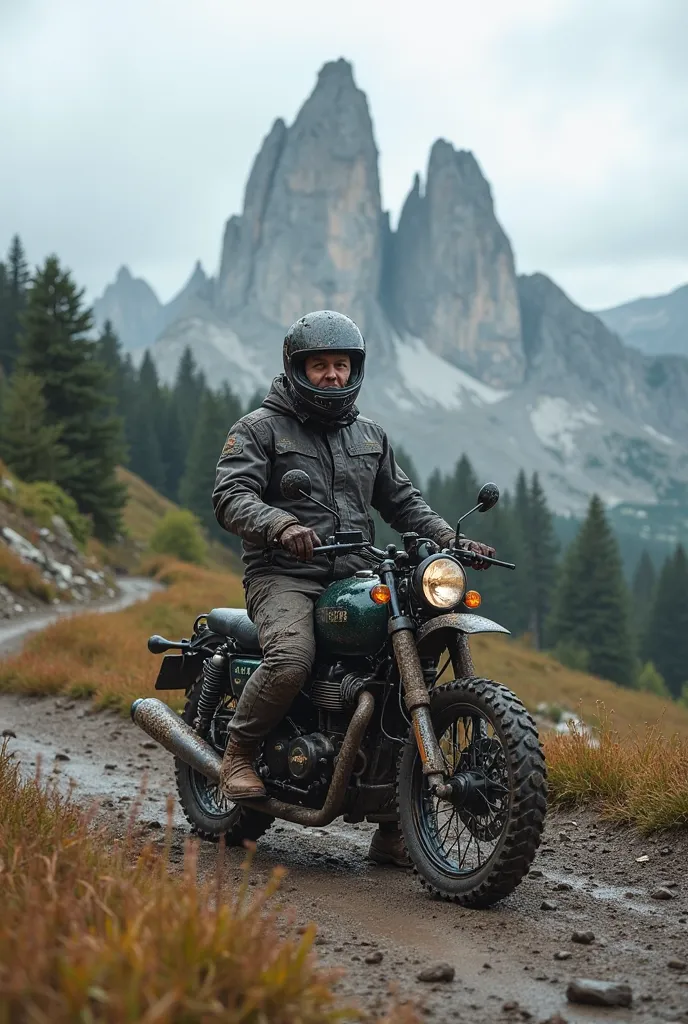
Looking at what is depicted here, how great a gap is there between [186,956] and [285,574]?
10.0 feet

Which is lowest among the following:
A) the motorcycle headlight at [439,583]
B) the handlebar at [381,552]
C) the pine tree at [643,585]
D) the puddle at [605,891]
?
the puddle at [605,891]

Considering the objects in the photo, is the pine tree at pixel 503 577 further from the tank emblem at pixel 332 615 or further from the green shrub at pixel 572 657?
the tank emblem at pixel 332 615

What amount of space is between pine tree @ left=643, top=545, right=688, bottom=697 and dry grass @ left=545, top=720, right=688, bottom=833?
7758 cm

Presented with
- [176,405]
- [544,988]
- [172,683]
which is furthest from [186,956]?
[176,405]

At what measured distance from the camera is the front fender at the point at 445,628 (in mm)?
4762

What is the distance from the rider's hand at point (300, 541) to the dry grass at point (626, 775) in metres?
2.39

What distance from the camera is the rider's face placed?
18.7 feet

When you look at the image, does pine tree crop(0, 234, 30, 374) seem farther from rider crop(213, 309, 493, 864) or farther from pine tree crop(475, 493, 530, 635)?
rider crop(213, 309, 493, 864)

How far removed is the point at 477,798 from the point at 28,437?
36569mm

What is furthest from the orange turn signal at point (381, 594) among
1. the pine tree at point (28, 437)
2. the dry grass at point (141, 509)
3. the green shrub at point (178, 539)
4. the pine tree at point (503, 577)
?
the pine tree at point (503, 577)

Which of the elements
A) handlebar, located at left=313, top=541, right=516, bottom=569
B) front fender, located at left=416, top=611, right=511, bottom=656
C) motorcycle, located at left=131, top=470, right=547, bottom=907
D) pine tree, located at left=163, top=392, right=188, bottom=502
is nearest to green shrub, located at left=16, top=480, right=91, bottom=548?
motorcycle, located at left=131, top=470, right=547, bottom=907

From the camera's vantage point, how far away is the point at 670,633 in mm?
81688

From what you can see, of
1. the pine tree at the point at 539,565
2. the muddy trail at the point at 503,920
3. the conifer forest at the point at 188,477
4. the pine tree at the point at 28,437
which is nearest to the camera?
the muddy trail at the point at 503,920

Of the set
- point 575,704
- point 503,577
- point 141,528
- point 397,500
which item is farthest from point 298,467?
point 503,577
